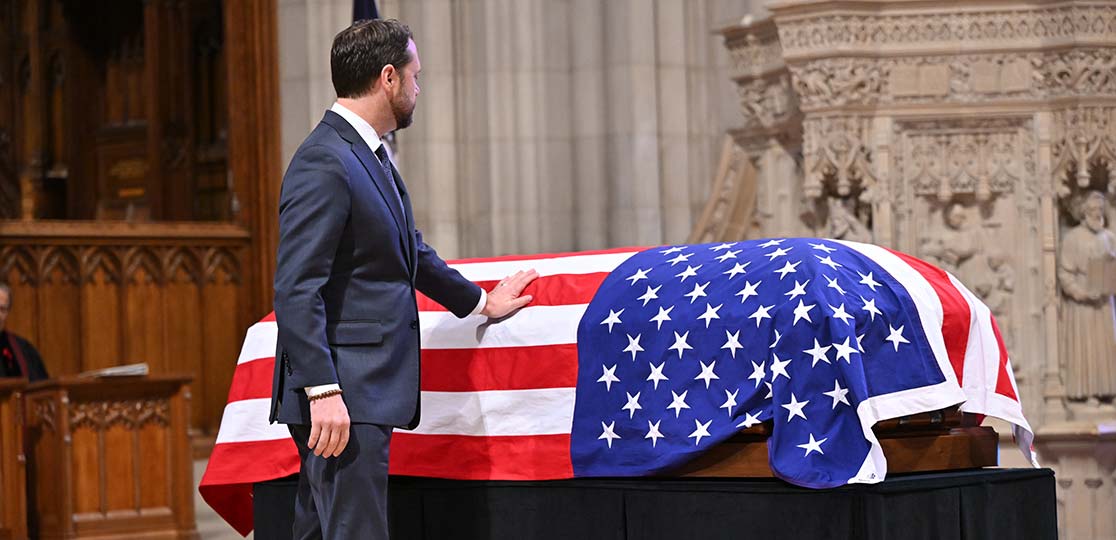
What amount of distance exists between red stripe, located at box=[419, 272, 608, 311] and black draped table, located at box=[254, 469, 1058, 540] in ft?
1.46

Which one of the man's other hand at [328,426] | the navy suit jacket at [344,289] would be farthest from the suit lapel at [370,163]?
the man's other hand at [328,426]

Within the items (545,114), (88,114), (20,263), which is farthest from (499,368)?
(88,114)

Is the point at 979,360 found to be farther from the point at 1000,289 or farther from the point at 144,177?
the point at 144,177

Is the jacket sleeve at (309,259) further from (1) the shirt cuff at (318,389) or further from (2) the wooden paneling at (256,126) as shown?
(2) the wooden paneling at (256,126)

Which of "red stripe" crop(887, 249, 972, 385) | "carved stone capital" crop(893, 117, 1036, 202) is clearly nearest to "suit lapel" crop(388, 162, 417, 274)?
"red stripe" crop(887, 249, 972, 385)

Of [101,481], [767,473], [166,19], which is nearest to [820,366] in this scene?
[767,473]

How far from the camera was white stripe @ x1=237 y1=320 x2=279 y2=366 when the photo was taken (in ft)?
14.4

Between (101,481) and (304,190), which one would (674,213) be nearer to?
(101,481)

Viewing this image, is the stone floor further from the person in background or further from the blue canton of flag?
the blue canton of flag

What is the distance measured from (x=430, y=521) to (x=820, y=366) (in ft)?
3.67

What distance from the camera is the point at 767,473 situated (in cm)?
360

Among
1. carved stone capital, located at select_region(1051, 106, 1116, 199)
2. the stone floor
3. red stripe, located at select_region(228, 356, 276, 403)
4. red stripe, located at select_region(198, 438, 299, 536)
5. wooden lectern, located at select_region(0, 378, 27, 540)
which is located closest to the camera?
red stripe, located at select_region(198, 438, 299, 536)

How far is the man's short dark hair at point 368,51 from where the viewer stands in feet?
11.3

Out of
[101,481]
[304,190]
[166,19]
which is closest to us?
[304,190]
